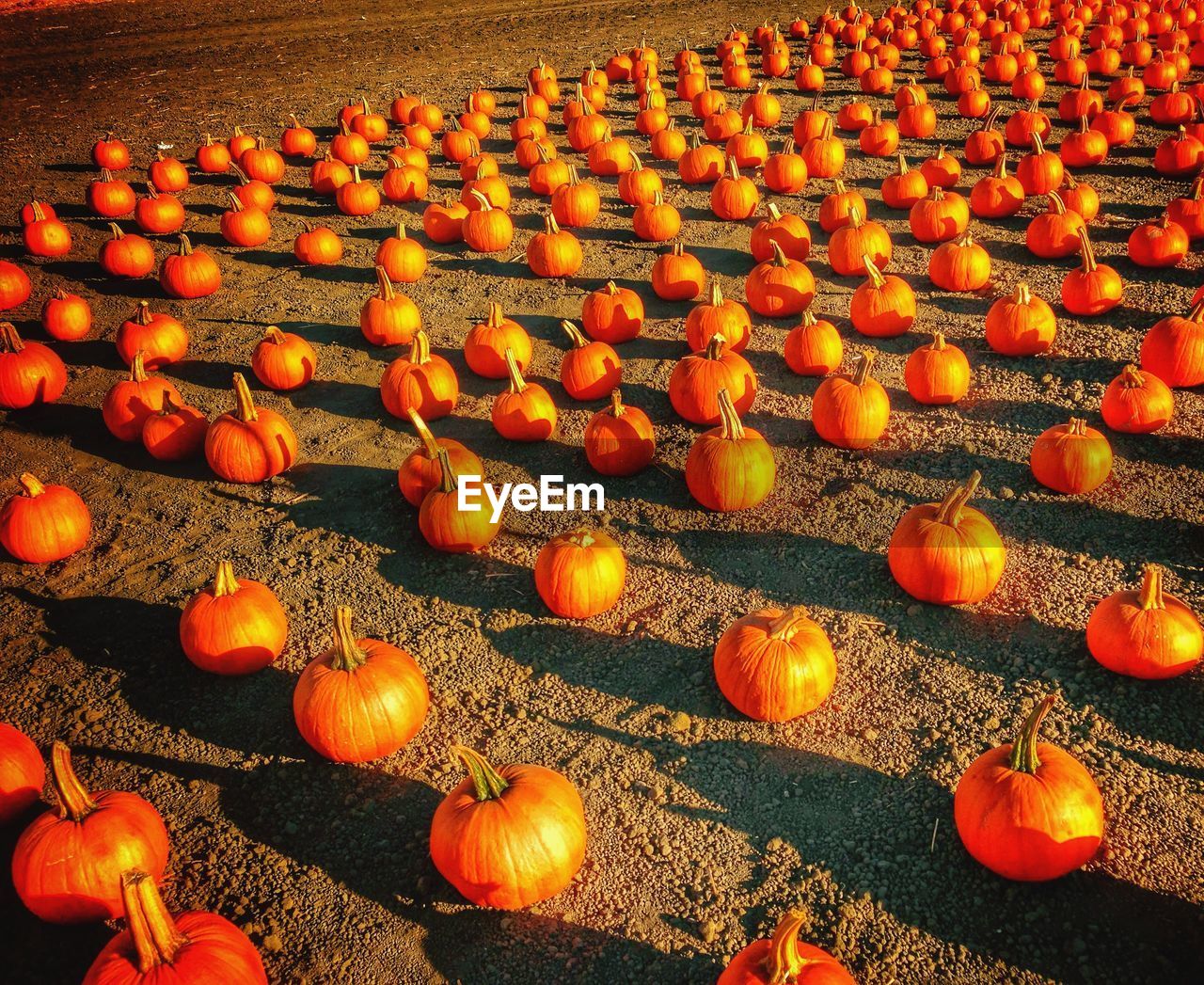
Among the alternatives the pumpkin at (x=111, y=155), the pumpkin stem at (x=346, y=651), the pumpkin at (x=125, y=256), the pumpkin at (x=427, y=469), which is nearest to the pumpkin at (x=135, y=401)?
the pumpkin at (x=427, y=469)

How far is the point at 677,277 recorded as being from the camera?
8.93 metres

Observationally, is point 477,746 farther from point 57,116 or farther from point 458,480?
point 57,116

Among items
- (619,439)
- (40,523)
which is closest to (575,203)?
(619,439)

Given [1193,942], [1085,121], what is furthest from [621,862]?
[1085,121]

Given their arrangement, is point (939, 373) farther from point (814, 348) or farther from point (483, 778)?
point (483, 778)

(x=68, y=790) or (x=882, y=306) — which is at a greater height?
(x=882, y=306)

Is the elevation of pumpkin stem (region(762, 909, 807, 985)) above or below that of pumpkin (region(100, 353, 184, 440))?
below

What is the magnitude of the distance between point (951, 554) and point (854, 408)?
67.3 inches

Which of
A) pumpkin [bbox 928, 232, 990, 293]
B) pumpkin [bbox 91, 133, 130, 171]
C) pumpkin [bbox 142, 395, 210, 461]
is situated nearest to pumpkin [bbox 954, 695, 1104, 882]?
pumpkin [bbox 928, 232, 990, 293]

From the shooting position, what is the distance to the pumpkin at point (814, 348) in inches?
299

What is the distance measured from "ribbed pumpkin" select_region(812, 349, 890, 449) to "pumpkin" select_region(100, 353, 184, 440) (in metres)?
5.27

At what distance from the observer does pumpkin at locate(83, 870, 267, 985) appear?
3219 millimetres

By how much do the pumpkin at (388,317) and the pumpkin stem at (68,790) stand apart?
528cm

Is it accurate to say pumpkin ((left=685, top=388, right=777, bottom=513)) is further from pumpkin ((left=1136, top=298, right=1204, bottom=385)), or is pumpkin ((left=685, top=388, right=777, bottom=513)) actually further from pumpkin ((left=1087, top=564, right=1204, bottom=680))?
pumpkin ((left=1136, top=298, right=1204, bottom=385))
